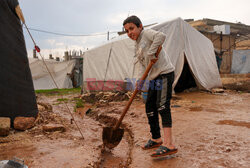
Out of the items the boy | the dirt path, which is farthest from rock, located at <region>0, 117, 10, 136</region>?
the boy

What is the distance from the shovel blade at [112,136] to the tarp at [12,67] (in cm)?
168

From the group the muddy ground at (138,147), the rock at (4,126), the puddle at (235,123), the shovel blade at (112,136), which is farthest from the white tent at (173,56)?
the rock at (4,126)

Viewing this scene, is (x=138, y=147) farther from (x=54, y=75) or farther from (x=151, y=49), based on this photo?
(x=54, y=75)

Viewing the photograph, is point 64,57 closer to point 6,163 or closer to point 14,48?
point 14,48

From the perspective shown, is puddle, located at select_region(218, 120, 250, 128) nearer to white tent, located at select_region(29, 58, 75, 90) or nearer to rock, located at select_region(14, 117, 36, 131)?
rock, located at select_region(14, 117, 36, 131)

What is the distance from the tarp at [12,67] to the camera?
326 centimetres

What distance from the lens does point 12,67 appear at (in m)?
3.35

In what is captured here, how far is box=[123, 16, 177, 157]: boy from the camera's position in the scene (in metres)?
2.10

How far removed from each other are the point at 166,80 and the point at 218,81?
7.56m

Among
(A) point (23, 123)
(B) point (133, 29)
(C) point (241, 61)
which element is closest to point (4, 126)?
(A) point (23, 123)

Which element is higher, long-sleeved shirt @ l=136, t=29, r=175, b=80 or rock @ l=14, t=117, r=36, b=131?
long-sleeved shirt @ l=136, t=29, r=175, b=80

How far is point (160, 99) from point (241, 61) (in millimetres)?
14859

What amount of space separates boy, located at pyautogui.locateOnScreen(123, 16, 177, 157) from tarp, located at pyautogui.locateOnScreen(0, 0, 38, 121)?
7.05ft

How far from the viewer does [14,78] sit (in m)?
3.37
